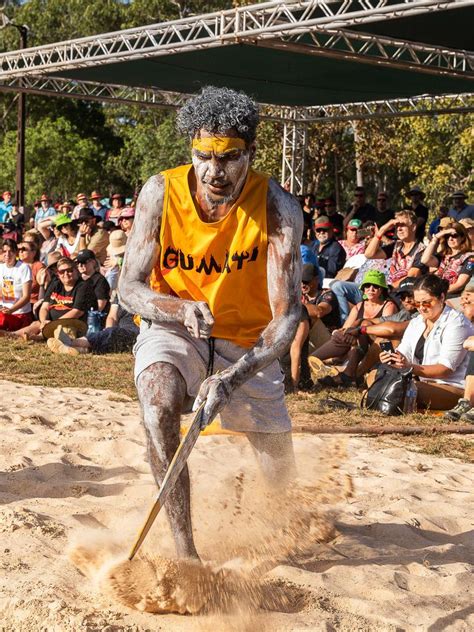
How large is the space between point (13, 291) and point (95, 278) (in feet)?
4.63

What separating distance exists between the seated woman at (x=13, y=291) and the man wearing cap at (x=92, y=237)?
121 centimetres

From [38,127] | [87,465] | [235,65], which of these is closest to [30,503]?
[87,465]

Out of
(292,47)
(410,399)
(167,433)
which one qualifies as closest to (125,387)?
(410,399)

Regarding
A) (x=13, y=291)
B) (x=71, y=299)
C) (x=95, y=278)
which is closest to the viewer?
(x=71, y=299)

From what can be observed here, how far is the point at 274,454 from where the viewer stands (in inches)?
151

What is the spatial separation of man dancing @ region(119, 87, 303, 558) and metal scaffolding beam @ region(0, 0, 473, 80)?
A: 710cm

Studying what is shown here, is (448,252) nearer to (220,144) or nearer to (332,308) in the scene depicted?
(332,308)

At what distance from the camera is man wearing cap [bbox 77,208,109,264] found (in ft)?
42.5

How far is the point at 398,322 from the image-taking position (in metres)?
8.42

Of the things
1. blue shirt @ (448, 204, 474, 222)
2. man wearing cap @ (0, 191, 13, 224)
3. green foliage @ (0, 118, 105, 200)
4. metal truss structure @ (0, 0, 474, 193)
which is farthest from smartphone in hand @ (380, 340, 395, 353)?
green foliage @ (0, 118, 105, 200)

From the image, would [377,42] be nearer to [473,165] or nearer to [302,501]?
[302,501]

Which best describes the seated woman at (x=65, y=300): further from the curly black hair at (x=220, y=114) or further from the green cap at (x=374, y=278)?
the curly black hair at (x=220, y=114)

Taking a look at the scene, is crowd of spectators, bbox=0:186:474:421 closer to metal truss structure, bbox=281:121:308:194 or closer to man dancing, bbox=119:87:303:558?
man dancing, bbox=119:87:303:558

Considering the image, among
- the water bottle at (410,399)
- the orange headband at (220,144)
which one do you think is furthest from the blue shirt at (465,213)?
the orange headband at (220,144)
